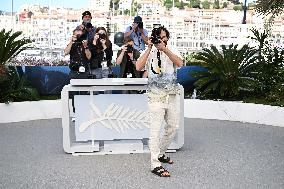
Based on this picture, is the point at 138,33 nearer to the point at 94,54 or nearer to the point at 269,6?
the point at 94,54

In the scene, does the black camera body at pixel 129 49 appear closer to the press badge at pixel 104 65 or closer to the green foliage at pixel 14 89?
the press badge at pixel 104 65

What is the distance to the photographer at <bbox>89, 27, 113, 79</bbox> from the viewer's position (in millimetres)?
7719

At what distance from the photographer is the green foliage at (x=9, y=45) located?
384 inches

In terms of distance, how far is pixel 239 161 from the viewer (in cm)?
616

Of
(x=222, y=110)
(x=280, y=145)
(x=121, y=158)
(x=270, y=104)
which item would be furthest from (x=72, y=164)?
(x=270, y=104)

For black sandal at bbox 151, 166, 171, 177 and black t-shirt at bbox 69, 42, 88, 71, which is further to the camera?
black t-shirt at bbox 69, 42, 88, 71

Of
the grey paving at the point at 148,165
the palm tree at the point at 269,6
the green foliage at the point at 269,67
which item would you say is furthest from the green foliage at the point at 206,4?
the grey paving at the point at 148,165

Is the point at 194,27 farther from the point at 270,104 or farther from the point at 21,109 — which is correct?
the point at 21,109

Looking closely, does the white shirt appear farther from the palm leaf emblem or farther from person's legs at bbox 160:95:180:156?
the palm leaf emblem

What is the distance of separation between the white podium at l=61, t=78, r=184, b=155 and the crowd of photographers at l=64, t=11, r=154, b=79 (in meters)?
1.18

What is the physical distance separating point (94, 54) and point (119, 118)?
1.62 meters

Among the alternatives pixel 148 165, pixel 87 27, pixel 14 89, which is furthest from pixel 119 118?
pixel 14 89

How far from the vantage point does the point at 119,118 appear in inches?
257

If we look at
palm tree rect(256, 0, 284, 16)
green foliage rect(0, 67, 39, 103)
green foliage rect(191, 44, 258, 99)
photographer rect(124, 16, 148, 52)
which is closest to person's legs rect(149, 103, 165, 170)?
A: photographer rect(124, 16, 148, 52)
